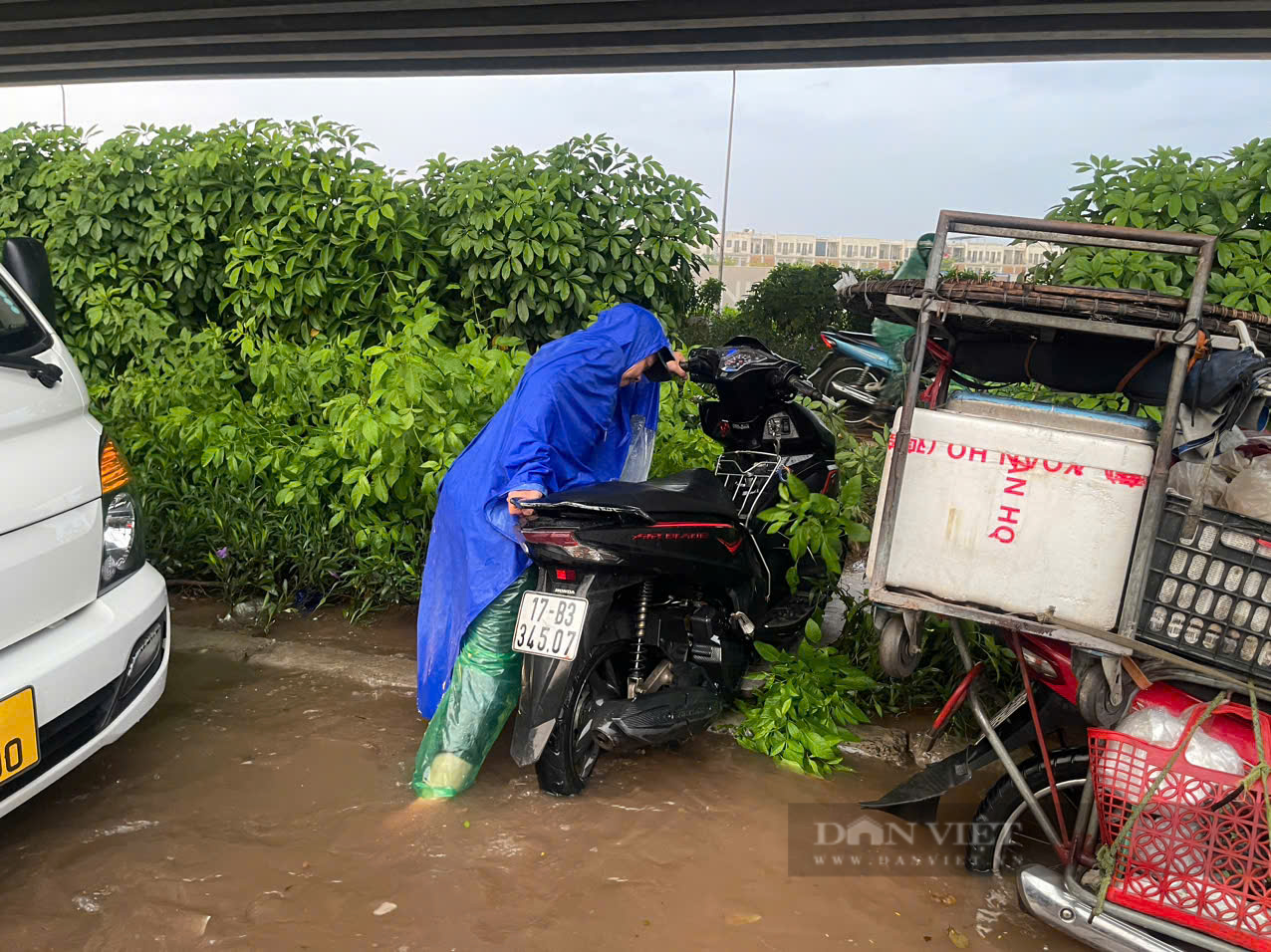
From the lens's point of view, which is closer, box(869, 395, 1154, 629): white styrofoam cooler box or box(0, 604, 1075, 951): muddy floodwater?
box(869, 395, 1154, 629): white styrofoam cooler box

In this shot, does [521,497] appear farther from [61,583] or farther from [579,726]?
[61,583]

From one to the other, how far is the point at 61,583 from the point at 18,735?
0.41 meters

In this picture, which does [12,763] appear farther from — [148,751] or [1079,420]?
[1079,420]

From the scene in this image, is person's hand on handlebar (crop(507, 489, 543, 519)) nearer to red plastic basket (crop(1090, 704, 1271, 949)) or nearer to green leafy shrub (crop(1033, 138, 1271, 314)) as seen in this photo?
red plastic basket (crop(1090, 704, 1271, 949))

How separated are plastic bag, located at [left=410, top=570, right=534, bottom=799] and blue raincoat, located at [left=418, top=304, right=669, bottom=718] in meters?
0.06

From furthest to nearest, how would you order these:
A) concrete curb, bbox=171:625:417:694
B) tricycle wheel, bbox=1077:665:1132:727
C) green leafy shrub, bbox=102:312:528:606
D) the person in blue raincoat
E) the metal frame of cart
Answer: green leafy shrub, bbox=102:312:528:606 < concrete curb, bbox=171:625:417:694 < the person in blue raincoat < tricycle wheel, bbox=1077:665:1132:727 < the metal frame of cart

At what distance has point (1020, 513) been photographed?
2.15 metres

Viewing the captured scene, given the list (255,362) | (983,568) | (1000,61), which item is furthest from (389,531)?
(1000,61)

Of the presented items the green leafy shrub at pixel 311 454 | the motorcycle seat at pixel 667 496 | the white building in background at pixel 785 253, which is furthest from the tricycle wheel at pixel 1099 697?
the white building in background at pixel 785 253

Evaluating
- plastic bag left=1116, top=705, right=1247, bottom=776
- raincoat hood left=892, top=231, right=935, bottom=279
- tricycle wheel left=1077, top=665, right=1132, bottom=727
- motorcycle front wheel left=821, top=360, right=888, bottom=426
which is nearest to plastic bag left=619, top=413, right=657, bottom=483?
tricycle wheel left=1077, top=665, right=1132, bottom=727

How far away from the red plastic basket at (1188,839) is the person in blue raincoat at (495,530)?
166 centimetres

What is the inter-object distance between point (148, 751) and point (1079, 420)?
9.96 feet

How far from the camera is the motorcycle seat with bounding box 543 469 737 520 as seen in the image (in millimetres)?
2846

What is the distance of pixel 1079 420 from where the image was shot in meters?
2.35
